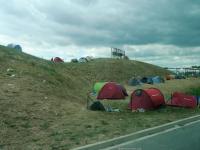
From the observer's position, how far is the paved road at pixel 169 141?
10742mm

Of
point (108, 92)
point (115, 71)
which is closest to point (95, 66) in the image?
point (115, 71)

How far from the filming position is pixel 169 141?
38.0 ft

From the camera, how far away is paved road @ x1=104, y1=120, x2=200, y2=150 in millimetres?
10742

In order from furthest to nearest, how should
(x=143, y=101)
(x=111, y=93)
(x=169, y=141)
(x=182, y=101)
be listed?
(x=111, y=93)
(x=182, y=101)
(x=143, y=101)
(x=169, y=141)

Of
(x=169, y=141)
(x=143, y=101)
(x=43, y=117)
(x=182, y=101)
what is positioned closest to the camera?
(x=169, y=141)

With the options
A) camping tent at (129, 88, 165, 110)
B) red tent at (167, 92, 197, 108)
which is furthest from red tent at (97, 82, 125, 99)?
camping tent at (129, 88, 165, 110)

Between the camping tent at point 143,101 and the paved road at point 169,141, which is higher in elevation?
the camping tent at point 143,101

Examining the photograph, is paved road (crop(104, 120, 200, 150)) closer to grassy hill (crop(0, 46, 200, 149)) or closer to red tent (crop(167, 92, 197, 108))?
grassy hill (crop(0, 46, 200, 149))

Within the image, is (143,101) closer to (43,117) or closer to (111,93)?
(111,93)

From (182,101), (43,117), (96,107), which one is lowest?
(43,117)

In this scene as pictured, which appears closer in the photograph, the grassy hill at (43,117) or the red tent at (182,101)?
the grassy hill at (43,117)

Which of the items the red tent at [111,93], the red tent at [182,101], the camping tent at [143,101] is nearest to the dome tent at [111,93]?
the red tent at [111,93]

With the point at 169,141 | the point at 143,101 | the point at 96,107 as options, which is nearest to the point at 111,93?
the point at 143,101

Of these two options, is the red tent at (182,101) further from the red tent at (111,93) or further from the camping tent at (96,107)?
the red tent at (111,93)
